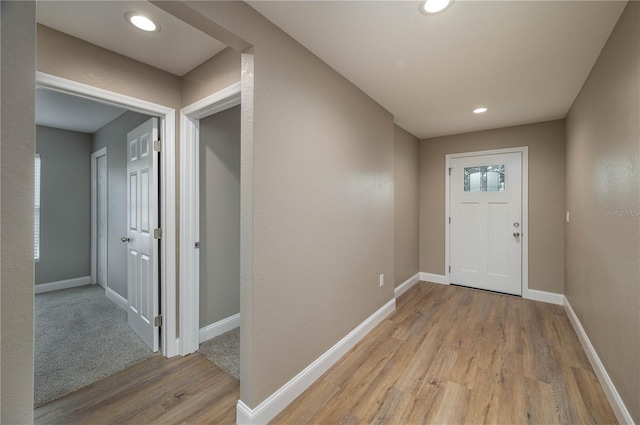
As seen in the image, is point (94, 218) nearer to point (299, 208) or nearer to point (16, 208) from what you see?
point (299, 208)

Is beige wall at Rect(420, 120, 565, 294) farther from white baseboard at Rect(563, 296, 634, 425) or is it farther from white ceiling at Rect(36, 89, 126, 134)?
white ceiling at Rect(36, 89, 126, 134)

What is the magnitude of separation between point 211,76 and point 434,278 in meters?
4.15

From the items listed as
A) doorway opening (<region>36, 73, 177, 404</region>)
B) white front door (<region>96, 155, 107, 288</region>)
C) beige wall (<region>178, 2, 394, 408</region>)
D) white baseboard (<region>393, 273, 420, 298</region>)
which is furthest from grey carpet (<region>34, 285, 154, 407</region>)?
white baseboard (<region>393, 273, 420, 298</region>)

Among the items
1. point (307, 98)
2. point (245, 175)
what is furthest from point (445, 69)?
point (245, 175)

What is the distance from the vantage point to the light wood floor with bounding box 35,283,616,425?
167 centimetres

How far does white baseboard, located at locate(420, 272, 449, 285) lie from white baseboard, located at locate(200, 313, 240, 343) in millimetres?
3062

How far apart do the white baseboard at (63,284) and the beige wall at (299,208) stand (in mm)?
4259

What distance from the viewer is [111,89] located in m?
1.96

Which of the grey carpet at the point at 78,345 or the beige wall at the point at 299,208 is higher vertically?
the beige wall at the point at 299,208

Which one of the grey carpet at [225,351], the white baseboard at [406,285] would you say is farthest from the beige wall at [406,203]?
the grey carpet at [225,351]

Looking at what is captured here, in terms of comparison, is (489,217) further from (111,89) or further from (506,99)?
(111,89)

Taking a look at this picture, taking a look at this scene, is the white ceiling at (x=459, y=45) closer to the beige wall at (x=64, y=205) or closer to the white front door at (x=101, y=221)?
the white front door at (x=101, y=221)

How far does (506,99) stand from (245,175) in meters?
2.80

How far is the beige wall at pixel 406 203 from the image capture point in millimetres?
3795
